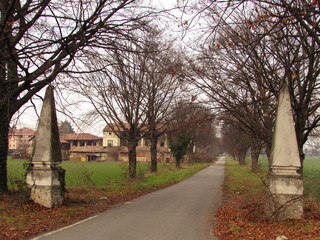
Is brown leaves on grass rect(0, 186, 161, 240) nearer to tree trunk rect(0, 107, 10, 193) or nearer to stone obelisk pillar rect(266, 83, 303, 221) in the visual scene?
tree trunk rect(0, 107, 10, 193)

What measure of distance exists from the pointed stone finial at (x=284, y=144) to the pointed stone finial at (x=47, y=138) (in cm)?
666

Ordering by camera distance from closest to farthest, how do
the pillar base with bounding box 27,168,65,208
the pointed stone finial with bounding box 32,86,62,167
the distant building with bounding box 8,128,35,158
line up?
1. the pillar base with bounding box 27,168,65,208
2. the pointed stone finial with bounding box 32,86,62,167
3. the distant building with bounding box 8,128,35,158

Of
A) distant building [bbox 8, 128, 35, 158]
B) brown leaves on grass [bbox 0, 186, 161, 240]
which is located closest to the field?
distant building [bbox 8, 128, 35, 158]

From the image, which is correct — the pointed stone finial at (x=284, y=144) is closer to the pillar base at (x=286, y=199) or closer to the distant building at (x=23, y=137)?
the pillar base at (x=286, y=199)

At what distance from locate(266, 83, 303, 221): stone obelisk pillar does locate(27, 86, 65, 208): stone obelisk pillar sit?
638 centimetres

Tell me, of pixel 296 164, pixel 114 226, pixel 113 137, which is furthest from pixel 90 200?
pixel 113 137

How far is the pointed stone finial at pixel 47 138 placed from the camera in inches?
401

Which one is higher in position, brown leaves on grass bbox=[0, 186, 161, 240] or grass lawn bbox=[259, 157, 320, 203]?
brown leaves on grass bbox=[0, 186, 161, 240]

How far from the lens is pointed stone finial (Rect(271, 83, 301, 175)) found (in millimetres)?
8203

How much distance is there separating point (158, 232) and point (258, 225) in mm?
2441

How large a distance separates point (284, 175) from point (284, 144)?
31.2 inches

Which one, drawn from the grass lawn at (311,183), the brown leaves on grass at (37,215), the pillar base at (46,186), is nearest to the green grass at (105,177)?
the pillar base at (46,186)

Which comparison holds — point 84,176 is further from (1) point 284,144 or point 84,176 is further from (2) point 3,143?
(1) point 284,144

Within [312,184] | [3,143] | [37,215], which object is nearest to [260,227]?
[37,215]
